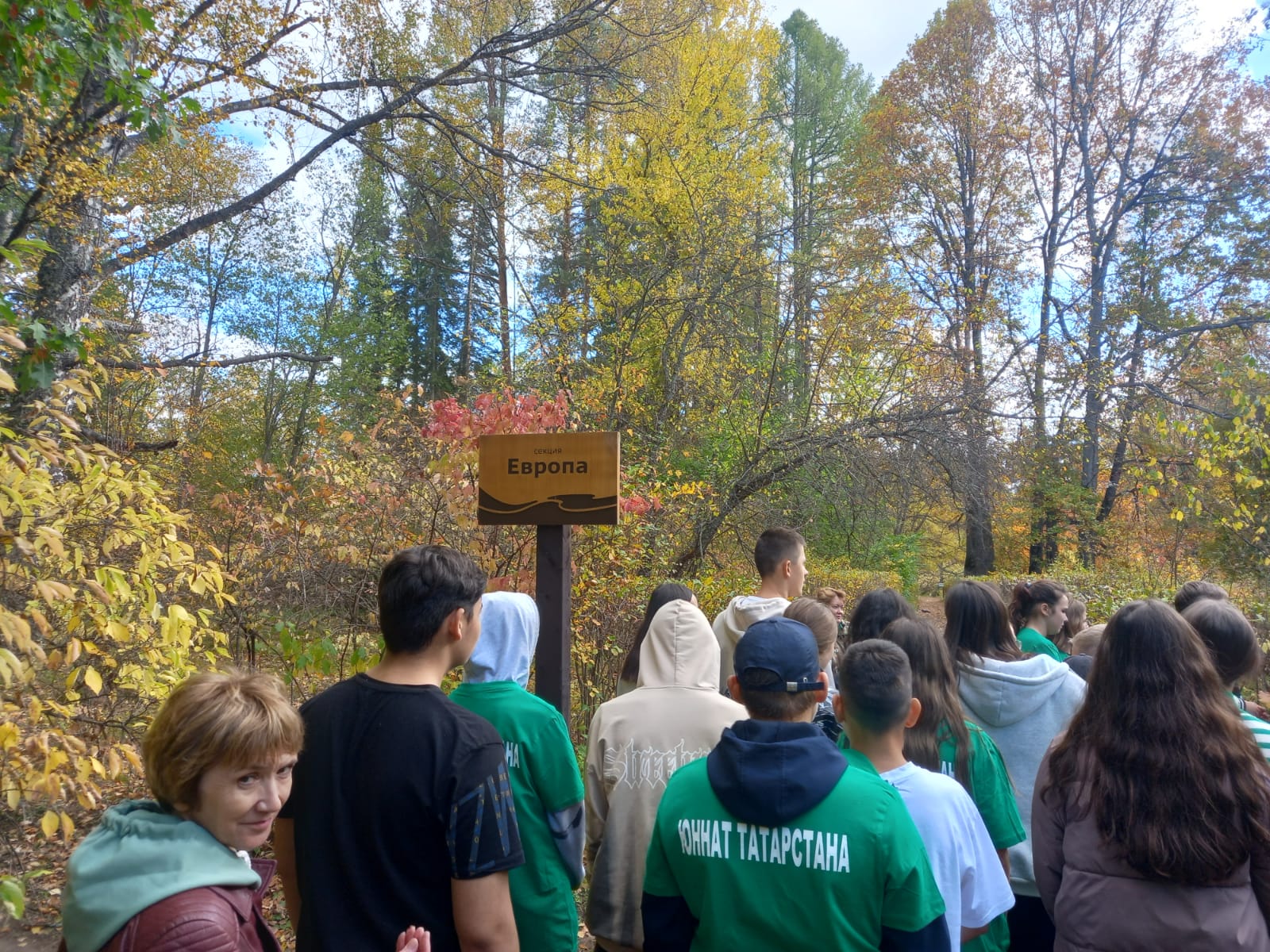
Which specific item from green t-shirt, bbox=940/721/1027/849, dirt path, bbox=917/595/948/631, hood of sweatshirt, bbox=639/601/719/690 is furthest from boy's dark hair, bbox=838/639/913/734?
dirt path, bbox=917/595/948/631

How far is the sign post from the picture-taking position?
3.69 meters

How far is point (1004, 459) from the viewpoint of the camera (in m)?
10.7

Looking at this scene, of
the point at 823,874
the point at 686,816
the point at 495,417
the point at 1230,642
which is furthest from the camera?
the point at 495,417

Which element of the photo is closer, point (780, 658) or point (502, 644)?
point (780, 658)

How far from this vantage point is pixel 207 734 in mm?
1593

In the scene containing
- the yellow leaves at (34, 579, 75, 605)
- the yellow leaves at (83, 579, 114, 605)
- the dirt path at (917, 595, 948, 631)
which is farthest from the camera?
the dirt path at (917, 595, 948, 631)

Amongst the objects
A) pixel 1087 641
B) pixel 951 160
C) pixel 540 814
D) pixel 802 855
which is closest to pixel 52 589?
pixel 540 814

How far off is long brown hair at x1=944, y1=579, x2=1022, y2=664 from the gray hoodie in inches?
1.7

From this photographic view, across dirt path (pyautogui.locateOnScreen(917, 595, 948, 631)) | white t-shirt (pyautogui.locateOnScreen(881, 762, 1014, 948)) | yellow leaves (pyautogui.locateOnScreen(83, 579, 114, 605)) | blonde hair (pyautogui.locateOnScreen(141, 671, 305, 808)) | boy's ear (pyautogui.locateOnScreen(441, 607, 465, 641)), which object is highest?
yellow leaves (pyautogui.locateOnScreen(83, 579, 114, 605))

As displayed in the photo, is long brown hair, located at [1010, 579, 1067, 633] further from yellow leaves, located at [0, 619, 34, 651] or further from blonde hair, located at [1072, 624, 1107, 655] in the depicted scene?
yellow leaves, located at [0, 619, 34, 651]

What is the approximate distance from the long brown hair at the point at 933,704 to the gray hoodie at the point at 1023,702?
50 cm

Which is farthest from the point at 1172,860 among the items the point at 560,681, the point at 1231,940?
the point at 560,681

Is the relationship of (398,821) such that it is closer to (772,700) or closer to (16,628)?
(772,700)

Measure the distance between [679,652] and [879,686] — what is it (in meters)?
0.75
